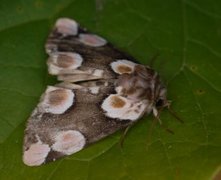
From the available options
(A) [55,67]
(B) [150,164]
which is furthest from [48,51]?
(B) [150,164]

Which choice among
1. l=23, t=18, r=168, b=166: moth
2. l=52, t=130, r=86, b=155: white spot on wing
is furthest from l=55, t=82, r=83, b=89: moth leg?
l=52, t=130, r=86, b=155: white spot on wing

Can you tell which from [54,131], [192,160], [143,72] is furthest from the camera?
[143,72]

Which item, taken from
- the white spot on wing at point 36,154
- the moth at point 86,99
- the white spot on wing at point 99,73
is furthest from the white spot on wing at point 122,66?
the white spot on wing at point 36,154

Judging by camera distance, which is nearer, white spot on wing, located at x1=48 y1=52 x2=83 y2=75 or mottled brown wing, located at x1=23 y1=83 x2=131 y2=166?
mottled brown wing, located at x1=23 y1=83 x2=131 y2=166

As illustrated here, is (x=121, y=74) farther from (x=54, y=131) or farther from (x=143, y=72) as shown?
(x=54, y=131)

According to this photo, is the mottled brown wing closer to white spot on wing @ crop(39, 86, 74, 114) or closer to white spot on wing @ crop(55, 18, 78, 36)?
white spot on wing @ crop(39, 86, 74, 114)

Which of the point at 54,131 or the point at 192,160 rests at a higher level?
the point at 192,160

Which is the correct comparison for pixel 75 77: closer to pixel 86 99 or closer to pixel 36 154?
pixel 86 99
